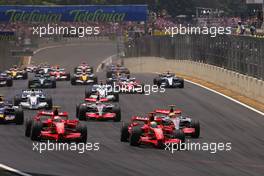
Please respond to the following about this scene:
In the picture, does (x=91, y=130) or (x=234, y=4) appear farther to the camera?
(x=234, y=4)

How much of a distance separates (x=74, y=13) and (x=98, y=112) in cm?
5596

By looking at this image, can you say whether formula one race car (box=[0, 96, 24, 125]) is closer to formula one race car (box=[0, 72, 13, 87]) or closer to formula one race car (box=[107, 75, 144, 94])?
formula one race car (box=[107, 75, 144, 94])

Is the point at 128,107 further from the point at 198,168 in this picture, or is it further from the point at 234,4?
the point at 234,4

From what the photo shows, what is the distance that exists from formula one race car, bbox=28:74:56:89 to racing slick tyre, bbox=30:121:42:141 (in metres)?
23.9

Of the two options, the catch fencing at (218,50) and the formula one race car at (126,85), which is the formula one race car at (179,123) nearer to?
the catch fencing at (218,50)

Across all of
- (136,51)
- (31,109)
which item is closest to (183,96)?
(31,109)

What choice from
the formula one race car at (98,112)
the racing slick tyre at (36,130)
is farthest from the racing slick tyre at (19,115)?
the racing slick tyre at (36,130)

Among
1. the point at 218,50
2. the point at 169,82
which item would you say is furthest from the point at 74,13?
the point at 169,82

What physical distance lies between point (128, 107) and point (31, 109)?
4.21m

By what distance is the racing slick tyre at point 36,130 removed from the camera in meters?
24.8

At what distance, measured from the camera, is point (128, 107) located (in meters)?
37.2

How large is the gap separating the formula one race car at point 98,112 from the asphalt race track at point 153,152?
283 millimetres

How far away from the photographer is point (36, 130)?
24.9 meters

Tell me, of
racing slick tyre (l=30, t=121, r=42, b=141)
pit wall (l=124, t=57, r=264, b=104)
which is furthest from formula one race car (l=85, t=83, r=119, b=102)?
racing slick tyre (l=30, t=121, r=42, b=141)
